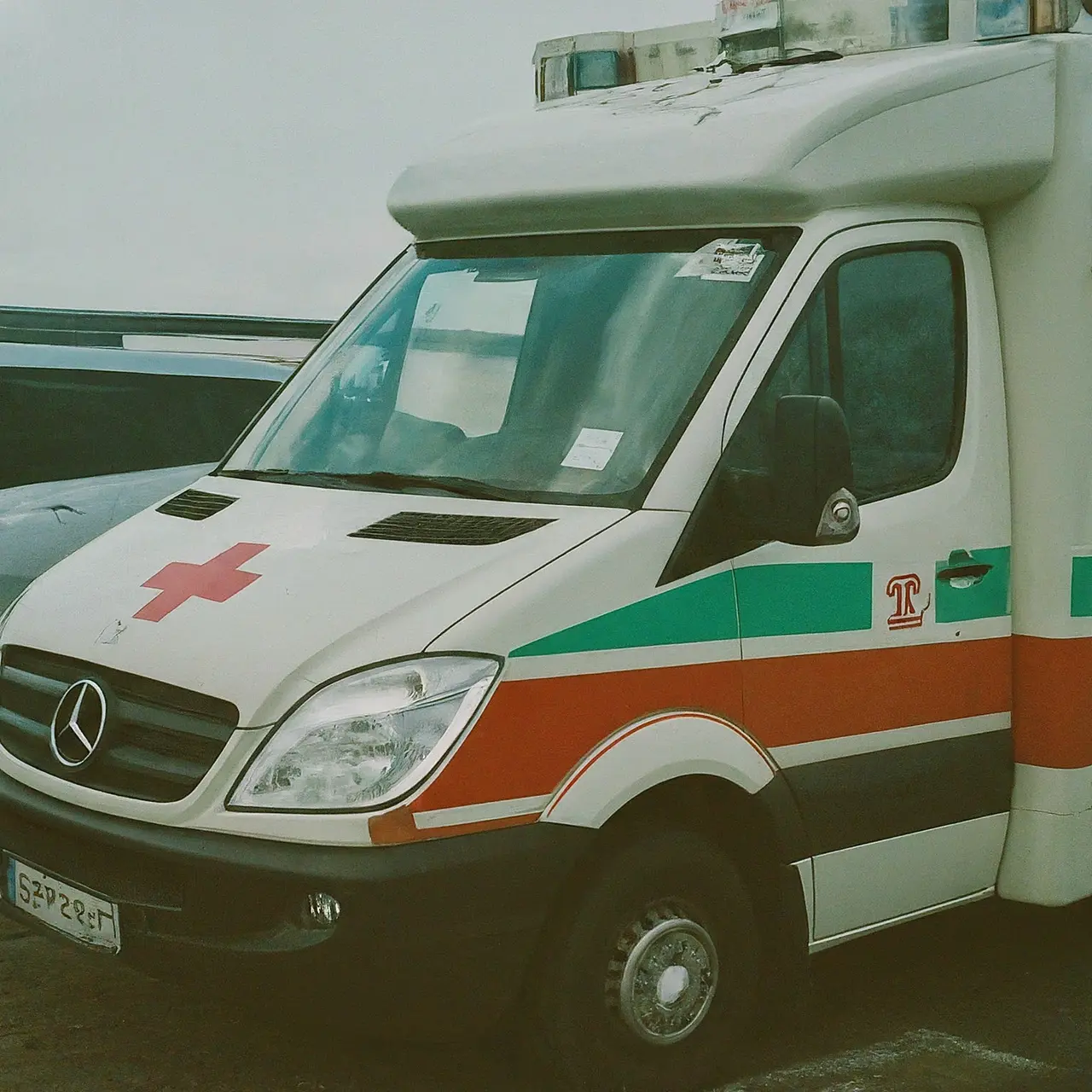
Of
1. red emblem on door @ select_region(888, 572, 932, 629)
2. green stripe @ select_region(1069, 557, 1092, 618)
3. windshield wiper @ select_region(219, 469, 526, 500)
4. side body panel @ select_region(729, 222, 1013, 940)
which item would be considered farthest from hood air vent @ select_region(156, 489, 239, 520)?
green stripe @ select_region(1069, 557, 1092, 618)

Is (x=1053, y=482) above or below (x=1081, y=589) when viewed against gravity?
above

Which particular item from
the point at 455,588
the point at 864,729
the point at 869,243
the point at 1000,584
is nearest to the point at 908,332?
the point at 869,243

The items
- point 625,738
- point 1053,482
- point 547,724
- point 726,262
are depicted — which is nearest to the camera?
point 547,724

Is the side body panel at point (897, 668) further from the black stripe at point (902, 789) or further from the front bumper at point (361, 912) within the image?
the front bumper at point (361, 912)

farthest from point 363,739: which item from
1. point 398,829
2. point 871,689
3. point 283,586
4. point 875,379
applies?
point 875,379

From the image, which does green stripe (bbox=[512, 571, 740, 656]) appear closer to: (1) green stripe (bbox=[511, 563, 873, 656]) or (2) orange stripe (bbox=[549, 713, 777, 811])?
(1) green stripe (bbox=[511, 563, 873, 656])

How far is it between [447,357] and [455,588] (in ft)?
3.72

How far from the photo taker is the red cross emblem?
13.0 feet

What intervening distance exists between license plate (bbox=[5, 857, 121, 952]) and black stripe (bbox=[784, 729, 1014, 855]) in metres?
1.54

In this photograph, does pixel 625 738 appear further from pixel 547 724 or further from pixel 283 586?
pixel 283 586

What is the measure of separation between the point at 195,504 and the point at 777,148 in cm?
169

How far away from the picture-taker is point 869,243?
4.38 meters

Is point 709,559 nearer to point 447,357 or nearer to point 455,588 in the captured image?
point 455,588

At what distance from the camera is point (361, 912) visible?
138 inches
